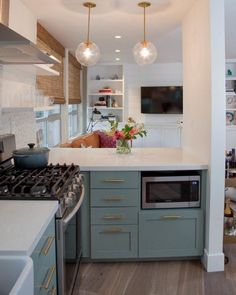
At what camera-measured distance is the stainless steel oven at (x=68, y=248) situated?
1.89 m

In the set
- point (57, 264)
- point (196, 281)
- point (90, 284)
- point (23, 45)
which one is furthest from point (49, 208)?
point (196, 281)

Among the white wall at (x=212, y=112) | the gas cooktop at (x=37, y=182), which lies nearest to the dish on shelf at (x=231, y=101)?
the white wall at (x=212, y=112)

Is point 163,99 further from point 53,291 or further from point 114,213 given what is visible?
point 53,291

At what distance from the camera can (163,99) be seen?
8.61m

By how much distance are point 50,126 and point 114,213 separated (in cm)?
302

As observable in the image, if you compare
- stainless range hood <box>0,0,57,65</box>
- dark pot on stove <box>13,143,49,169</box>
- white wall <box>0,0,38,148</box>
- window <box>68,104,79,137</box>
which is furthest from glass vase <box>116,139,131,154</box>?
window <box>68,104,79,137</box>

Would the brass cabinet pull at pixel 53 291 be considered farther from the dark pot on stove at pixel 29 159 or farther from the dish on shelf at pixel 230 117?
the dish on shelf at pixel 230 117

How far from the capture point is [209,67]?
284cm

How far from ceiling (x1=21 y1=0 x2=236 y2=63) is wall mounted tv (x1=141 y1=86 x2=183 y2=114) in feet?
8.84

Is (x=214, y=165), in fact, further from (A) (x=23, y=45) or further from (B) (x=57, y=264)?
(A) (x=23, y=45)

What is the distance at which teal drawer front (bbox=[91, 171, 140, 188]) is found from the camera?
2.95 metres

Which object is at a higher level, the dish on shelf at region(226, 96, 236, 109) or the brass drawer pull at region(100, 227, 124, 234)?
the dish on shelf at region(226, 96, 236, 109)

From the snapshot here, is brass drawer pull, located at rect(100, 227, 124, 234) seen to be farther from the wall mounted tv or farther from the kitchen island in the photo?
the wall mounted tv

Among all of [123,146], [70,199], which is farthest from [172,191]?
[70,199]
